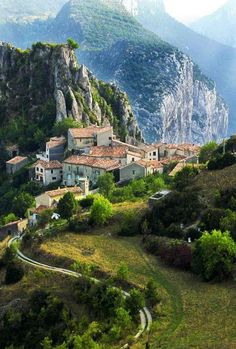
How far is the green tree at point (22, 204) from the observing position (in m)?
82.8

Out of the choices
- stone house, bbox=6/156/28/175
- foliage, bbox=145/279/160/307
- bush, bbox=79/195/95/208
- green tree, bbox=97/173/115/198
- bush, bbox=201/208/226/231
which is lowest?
stone house, bbox=6/156/28/175

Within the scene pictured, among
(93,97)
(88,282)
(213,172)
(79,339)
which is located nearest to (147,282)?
(88,282)

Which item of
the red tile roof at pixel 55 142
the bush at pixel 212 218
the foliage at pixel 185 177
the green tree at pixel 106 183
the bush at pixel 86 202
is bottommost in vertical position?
the green tree at pixel 106 183

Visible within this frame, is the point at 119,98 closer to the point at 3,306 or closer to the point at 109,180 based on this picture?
the point at 109,180

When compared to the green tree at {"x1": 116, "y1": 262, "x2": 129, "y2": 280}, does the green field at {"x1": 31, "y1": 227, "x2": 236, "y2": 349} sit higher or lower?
lower

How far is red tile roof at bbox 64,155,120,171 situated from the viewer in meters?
90.4

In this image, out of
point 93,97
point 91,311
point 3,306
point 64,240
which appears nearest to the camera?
point 91,311

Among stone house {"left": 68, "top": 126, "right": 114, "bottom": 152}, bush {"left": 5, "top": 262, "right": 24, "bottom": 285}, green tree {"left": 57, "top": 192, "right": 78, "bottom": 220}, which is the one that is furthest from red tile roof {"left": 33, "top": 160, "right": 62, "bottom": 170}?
bush {"left": 5, "top": 262, "right": 24, "bottom": 285}

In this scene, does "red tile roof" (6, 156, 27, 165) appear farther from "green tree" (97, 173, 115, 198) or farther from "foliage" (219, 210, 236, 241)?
"foliage" (219, 210, 236, 241)

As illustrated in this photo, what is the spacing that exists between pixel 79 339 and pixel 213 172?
30782 millimetres

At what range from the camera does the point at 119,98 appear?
12812 cm

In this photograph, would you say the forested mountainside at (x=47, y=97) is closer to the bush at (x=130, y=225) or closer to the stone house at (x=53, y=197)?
the stone house at (x=53, y=197)

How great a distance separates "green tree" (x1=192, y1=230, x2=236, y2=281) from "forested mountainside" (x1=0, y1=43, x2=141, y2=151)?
235 ft

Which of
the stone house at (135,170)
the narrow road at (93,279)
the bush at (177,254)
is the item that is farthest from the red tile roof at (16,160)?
the bush at (177,254)
